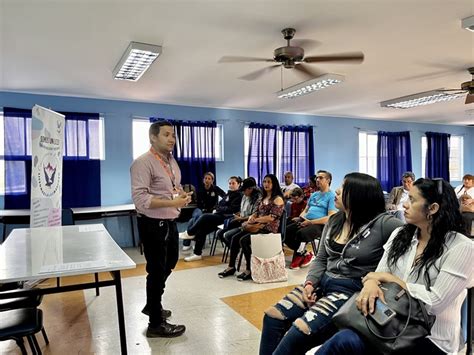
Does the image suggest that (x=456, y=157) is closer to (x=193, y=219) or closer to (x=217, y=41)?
(x=193, y=219)

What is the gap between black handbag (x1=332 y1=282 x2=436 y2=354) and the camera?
123 cm

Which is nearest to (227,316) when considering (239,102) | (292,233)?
(292,233)

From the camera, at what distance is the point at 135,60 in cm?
339

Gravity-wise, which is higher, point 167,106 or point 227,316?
point 167,106

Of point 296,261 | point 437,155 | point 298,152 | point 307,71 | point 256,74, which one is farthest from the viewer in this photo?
point 437,155

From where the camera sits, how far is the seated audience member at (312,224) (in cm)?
414

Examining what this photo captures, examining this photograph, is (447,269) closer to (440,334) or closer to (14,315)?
(440,334)

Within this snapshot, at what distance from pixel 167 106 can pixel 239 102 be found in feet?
3.99

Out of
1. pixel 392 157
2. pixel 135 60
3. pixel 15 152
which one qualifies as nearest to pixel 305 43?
pixel 135 60

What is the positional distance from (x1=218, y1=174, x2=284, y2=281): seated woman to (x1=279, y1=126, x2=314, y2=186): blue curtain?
9.57 feet

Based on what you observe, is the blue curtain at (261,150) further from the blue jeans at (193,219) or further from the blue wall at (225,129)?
the blue jeans at (193,219)

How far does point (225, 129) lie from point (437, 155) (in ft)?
18.6

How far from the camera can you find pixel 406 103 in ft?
18.2

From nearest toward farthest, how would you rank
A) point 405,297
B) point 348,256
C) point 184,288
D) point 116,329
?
point 405,297, point 348,256, point 116,329, point 184,288
